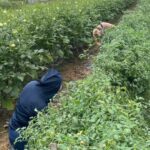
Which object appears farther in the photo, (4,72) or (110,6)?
(110,6)

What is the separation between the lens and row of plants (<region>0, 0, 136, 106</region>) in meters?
7.17

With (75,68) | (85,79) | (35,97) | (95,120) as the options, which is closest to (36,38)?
(75,68)

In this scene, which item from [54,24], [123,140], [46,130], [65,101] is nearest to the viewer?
[123,140]

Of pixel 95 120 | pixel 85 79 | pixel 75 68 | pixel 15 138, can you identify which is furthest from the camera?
pixel 75 68

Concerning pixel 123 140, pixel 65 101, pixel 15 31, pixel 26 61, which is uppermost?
pixel 15 31

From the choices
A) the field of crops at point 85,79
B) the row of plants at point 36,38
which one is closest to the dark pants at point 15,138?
the field of crops at point 85,79

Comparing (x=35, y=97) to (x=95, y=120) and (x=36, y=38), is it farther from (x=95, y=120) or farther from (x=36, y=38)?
(x=36, y=38)

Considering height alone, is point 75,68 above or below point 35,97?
below

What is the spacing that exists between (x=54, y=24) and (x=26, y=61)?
7.26ft

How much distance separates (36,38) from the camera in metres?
8.64

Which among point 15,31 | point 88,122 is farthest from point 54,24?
Result: point 88,122

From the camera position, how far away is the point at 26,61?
746cm

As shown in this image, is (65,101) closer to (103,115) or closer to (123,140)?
(103,115)

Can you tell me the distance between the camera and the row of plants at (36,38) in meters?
7.17
